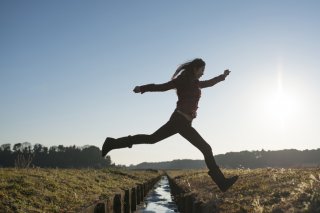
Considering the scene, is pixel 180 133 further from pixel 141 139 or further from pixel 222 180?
pixel 222 180

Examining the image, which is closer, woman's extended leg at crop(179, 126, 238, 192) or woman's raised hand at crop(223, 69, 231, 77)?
woman's extended leg at crop(179, 126, 238, 192)

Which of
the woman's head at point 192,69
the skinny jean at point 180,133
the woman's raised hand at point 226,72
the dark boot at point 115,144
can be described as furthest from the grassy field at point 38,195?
the woman's raised hand at point 226,72

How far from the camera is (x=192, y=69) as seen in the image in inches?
327

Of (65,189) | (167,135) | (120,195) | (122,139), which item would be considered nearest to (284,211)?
(167,135)

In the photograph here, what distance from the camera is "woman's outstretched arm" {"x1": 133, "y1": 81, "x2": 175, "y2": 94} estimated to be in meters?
7.94

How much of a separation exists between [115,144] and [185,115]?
1.66 m

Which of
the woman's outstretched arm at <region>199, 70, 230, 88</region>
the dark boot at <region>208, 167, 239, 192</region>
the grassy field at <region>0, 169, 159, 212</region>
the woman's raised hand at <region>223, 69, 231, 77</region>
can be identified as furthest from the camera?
the grassy field at <region>0, 169, 159, 212</region>

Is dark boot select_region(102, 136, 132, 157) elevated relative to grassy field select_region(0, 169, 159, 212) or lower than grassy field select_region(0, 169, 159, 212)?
elevated

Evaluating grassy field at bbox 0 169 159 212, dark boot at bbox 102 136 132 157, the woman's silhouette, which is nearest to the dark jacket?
the woman's silhouette

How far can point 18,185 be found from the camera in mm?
13172

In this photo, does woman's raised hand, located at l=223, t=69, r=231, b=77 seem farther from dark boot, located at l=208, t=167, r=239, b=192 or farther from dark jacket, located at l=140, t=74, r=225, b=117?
dark boot, located at l=208, t=167, r=239, b=192

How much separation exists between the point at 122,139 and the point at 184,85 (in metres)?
1.71

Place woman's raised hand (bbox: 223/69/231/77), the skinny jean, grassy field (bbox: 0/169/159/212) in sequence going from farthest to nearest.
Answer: grassy field (bbox: 0/169/159/212), woman's raised hand (bbox: 223/69/231/77), the skinny jean

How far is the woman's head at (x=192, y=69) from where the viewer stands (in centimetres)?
827
